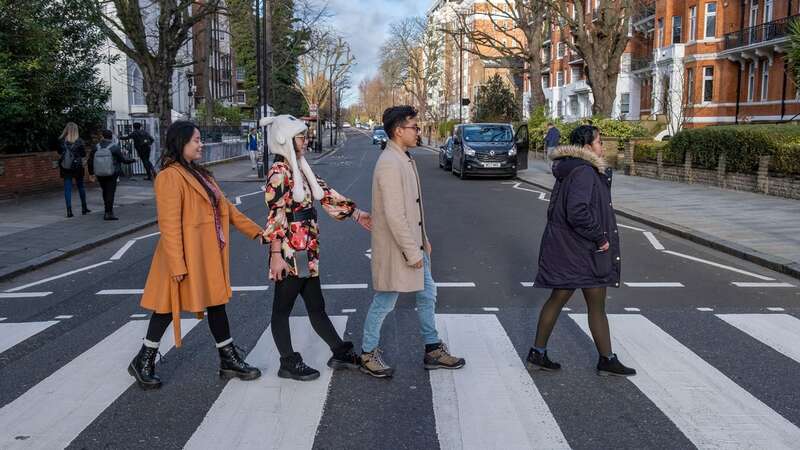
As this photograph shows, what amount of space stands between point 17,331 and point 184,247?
2.63 metres

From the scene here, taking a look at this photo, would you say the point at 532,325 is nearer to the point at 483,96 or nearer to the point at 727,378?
the point at 727,378

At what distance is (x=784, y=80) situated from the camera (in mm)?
33594

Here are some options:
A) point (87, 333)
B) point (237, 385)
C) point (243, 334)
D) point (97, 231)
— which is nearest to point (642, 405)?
point (237, 385)

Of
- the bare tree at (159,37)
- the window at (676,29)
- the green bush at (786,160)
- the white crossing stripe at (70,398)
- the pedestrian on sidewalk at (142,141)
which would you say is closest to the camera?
the white crossing stripe at (70,398)

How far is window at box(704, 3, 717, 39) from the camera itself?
38938mm

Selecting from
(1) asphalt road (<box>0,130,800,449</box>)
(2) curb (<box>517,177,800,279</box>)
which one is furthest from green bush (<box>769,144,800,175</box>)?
(1) asphalt road (<box>0,130,800,449</box>)

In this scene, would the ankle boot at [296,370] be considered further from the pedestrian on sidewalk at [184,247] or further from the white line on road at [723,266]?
the white line on road at [723,266]

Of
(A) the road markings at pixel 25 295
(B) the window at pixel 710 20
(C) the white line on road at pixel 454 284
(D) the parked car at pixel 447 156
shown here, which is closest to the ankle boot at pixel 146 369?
(A) the road markings at pixel 25 295

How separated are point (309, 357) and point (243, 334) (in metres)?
0.89

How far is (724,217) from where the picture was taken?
1357cm

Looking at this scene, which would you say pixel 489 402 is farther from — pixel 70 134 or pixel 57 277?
pixel 70 134

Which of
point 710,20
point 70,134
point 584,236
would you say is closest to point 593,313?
point 584,236

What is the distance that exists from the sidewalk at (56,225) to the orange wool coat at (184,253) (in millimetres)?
4929

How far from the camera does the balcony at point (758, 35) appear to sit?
32.9m
